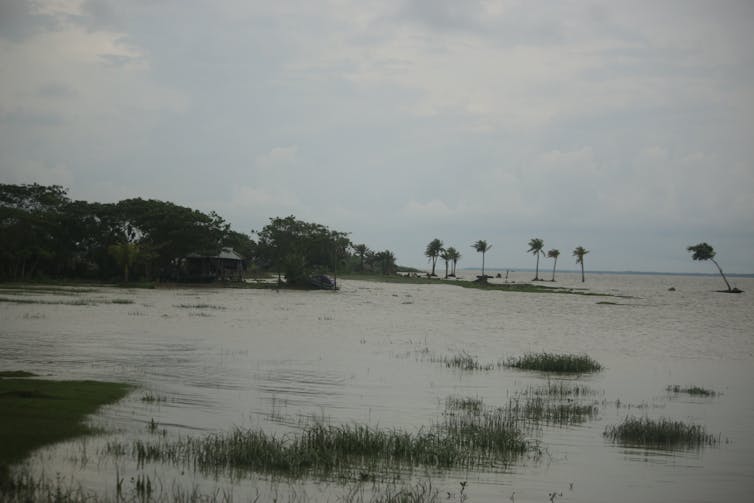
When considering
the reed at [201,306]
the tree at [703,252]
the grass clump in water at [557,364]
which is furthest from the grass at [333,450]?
the tree at [703,252]

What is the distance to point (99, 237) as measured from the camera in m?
69.8

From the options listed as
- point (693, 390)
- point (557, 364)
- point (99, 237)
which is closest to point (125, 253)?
point (99, 237)

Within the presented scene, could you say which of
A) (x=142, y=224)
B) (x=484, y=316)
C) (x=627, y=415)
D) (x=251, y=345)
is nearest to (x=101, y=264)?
(x=142, y=224)

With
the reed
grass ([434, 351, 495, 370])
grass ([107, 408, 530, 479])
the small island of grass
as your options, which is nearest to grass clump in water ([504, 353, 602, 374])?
grass ([434, 351, 495, 370])

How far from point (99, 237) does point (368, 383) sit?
59045 millimetres

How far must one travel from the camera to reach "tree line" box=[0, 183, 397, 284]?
6147 centimetres

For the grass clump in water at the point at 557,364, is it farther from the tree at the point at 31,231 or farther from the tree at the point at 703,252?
the tree at the point at 703,252

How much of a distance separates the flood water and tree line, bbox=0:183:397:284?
2449 cm

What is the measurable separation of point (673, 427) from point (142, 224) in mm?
65894

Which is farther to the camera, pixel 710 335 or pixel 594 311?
pixel 594 311

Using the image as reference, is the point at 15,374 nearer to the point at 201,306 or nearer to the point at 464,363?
the point at 464,363

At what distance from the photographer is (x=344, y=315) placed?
45562 mm

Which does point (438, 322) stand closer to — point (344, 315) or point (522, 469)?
point (344, 315)

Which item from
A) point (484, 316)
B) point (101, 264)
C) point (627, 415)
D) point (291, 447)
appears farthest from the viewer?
point (101, 264)
